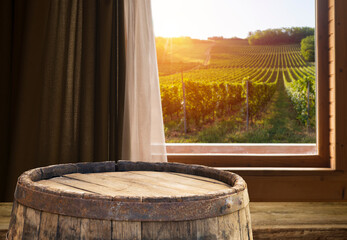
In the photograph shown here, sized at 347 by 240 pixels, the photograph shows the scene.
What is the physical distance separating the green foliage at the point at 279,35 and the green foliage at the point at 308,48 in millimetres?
36

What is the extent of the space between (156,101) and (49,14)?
71cm

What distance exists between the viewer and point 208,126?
248 cm

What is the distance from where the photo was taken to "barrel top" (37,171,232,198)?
0.79m

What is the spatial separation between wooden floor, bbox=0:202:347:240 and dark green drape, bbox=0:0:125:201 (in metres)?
0.41

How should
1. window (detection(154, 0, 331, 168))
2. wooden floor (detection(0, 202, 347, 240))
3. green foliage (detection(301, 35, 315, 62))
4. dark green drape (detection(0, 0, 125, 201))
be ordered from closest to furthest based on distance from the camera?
wooden floor (detection(0, 202, 347, 240)) → dark green drape (detection(0, 0, 125, 201)) → window (detection(154, 0, 331, 168)) → green foliage (detection(301, 35, 315, 62))

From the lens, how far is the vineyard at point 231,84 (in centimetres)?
237

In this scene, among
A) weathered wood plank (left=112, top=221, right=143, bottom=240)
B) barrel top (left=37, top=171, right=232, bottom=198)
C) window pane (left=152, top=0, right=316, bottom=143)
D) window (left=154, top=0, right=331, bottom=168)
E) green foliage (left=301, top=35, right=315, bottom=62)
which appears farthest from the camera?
window pane (left=152, top=0, right=316, bottom=143)

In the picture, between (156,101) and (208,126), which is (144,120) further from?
(208,126)

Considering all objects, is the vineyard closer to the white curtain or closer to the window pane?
the window pane

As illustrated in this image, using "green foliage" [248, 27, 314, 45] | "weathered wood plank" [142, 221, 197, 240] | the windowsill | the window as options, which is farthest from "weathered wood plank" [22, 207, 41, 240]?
"green foliage" [248, 27, 314, 45]

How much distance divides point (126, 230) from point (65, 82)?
124 centimetres

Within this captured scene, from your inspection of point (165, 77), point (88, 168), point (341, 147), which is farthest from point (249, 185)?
point (88, 168)

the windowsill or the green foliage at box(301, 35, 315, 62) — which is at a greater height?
the green foliage at box(301, 35, 315, 62)

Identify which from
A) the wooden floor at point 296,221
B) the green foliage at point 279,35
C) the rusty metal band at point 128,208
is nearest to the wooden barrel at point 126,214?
the rusty metal band at point 128,208
